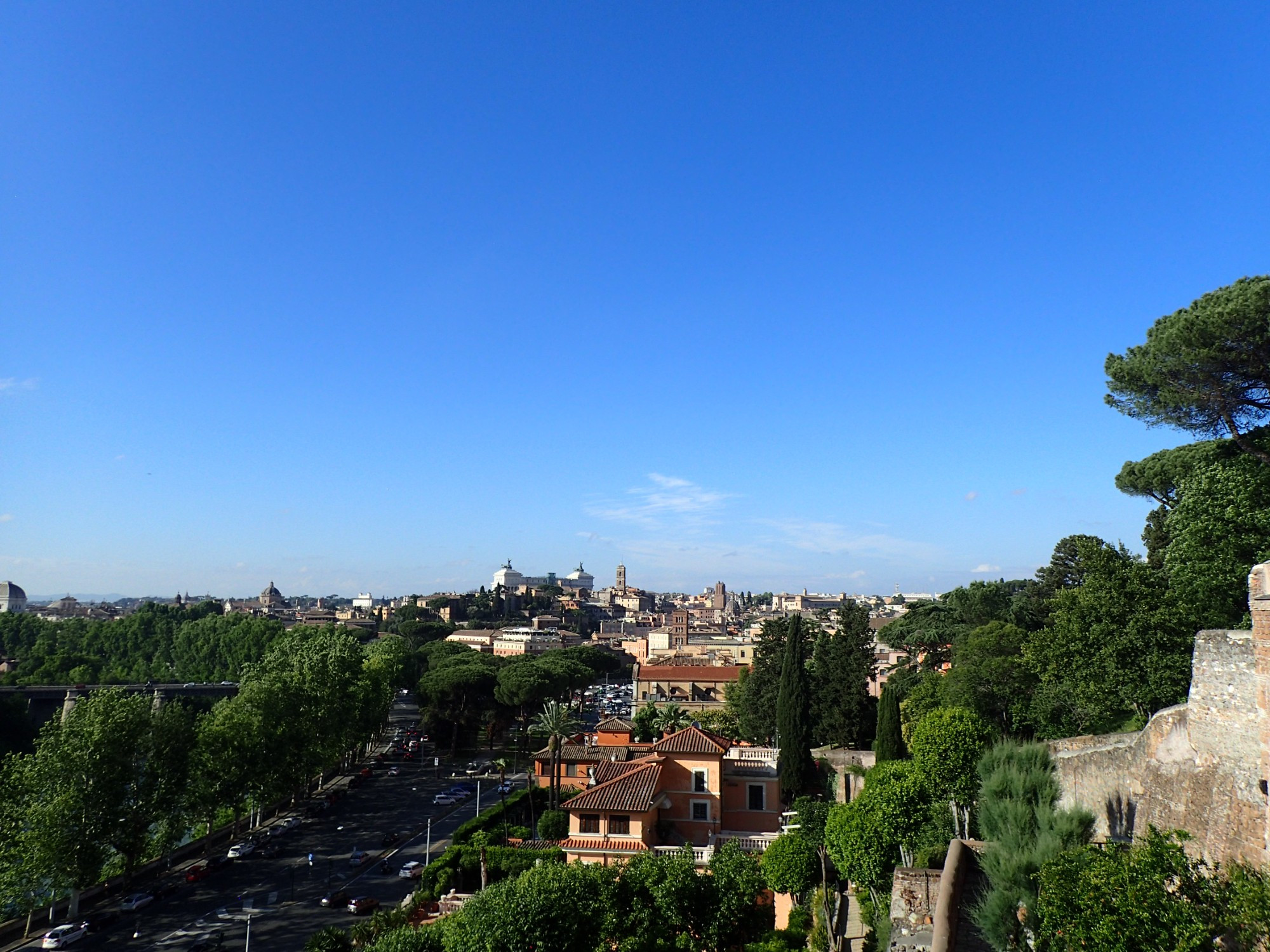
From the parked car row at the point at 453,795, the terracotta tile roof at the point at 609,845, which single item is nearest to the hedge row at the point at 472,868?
the terracotta tile roof at the point at 609,845

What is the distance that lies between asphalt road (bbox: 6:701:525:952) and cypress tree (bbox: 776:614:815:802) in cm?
1645

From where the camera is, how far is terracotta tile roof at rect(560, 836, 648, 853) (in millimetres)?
27344

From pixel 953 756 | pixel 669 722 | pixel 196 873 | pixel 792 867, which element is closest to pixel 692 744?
pixel 792 867

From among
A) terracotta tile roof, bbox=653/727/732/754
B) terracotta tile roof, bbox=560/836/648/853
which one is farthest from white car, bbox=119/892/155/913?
terracotta tile roof, bbox=653/727/732/754

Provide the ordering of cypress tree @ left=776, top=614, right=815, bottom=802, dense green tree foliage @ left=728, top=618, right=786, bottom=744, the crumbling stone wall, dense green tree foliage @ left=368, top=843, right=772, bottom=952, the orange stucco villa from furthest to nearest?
dense green tree foliage @ left=728, top=618, right=786, bottom=744 < cypress tree @ left=776, top=614, right=815, bottom=802 < the orange stucco villa < dense green tree foliage @ left=368, top=843, right=772, bottom=952 < the crumbling stone wall

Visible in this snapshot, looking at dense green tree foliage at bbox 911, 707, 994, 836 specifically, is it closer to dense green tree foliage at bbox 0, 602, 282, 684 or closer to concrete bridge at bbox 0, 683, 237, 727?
concrete bridge at bbox 0, 683, 237, 727

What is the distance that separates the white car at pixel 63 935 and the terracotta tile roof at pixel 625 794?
16948 mm

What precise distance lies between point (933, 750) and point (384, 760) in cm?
5264

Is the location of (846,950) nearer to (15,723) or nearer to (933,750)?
(933,750)

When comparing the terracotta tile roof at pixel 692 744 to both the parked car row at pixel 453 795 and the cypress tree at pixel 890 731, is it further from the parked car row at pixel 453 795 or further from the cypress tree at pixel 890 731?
the parked car row at pixel 453 795

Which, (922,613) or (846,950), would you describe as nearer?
(846,950)

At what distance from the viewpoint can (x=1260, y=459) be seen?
20.7 meters

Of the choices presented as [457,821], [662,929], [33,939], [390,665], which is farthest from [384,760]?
[662,929]

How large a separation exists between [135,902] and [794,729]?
27.2 metres
